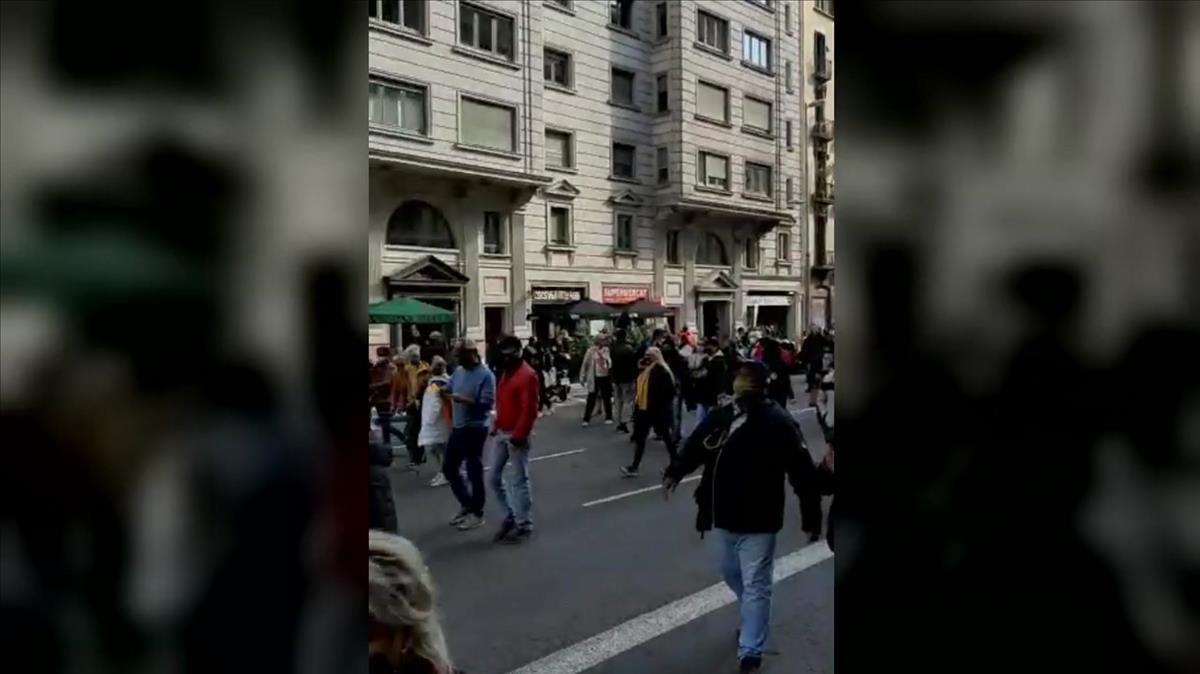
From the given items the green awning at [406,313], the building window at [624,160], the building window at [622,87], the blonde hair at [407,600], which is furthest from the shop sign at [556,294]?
the blonde hair at [407,600]

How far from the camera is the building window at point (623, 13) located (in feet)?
94.2

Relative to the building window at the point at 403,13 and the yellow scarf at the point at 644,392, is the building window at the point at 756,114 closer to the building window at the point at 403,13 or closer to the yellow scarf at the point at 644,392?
the building window at the point at 403,13

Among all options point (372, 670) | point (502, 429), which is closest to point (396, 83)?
point (502, 429)

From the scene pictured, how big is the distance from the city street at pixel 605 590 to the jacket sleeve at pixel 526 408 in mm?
834

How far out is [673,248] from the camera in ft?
101

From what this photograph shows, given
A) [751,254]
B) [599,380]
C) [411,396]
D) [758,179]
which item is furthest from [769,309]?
[411,396]

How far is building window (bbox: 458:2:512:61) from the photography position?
2339cm

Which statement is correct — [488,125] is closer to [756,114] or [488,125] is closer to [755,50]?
[756,114]

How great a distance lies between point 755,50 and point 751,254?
7.51 metres

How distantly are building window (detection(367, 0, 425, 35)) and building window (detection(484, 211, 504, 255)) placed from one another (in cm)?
522
